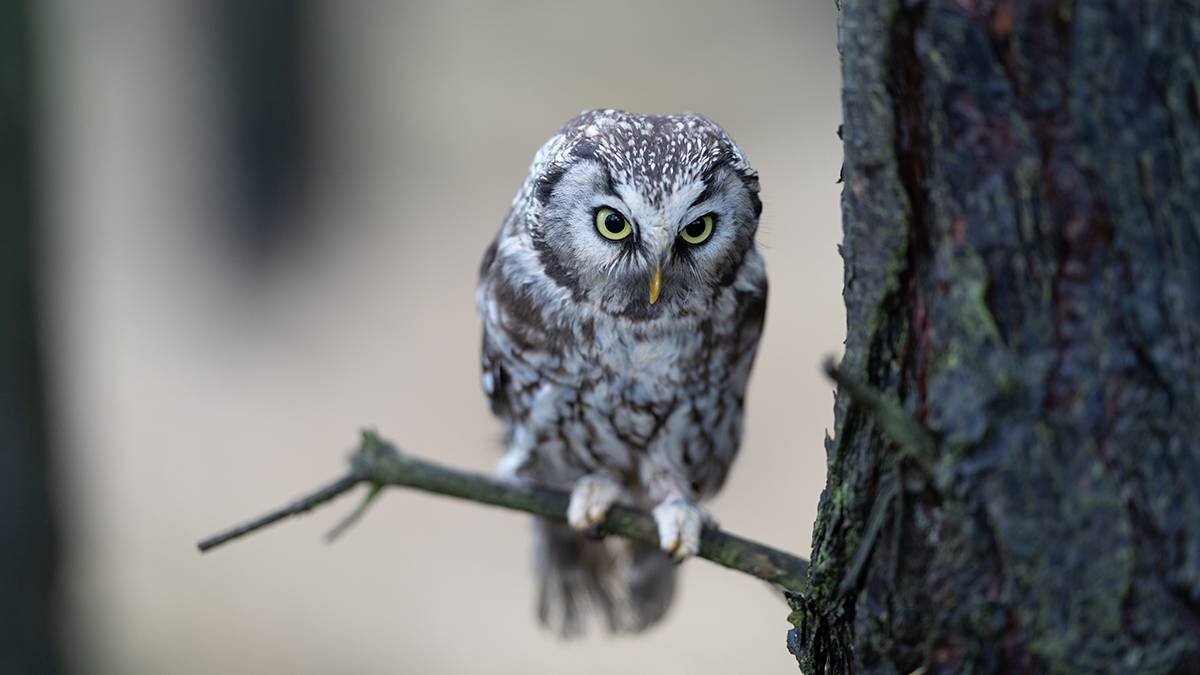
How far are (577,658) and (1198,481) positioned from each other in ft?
15.2

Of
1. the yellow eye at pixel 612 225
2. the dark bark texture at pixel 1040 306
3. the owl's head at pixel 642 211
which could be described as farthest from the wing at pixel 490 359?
the dark bark texture at pixel 1040 306

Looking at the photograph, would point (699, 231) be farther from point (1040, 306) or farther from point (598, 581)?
point (598, 581)

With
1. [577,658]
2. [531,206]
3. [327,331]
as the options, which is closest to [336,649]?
[577,658]

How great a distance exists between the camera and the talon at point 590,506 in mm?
2236

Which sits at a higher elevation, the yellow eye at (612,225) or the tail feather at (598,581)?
the yellow eye at (612,225)

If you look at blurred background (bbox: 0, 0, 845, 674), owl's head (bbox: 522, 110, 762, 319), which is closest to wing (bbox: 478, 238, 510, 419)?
owl's head (bbox: 522, 110, 762, 319)

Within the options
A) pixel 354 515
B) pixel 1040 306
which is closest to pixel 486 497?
pixel 354 515

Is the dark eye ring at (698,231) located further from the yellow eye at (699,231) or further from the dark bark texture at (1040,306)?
the dark bark texture at (1040,306)

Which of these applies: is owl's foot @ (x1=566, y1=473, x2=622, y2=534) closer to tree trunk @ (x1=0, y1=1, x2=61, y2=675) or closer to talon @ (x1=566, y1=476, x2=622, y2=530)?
talon @ (x1=566, y1=476, x2=622, y2=530)

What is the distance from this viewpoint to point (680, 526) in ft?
7.11

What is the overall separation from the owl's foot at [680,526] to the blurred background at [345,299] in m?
2.86

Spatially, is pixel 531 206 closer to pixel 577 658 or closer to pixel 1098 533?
pixel 1098 533

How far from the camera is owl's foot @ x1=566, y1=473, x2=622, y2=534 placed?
2.24m

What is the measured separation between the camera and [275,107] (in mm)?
7250
